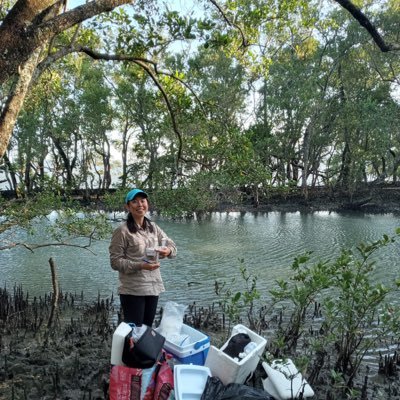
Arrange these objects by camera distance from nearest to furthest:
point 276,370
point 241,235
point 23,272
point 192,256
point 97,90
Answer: point 276,370
point 23,272
point 192,256
point 241,235
point 97,90

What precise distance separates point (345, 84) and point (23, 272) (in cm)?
2187

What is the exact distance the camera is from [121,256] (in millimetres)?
3029

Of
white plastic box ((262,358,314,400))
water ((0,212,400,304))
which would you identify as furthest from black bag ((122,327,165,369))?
water ((0,212,400,304))

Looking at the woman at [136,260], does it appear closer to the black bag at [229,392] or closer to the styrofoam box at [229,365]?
the styrofoam box at [229,365]

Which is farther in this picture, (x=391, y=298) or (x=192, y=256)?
(x=192, y=256)

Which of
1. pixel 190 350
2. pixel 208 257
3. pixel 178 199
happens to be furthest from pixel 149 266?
pixel 208 257

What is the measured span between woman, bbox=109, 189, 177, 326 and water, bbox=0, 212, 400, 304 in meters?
2.39

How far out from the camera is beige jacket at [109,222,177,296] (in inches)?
118

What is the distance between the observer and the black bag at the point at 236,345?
285cm

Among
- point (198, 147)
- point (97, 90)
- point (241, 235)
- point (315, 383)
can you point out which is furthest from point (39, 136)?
point (315, 383)

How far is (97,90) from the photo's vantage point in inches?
941

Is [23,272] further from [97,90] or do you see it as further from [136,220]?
[97,90]

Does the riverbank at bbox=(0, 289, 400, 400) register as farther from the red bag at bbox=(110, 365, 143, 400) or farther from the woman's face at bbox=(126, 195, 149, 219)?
the woman's face at bbox=(126, 195, 149, 219)

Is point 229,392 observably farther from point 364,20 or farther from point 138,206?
point 364,20
